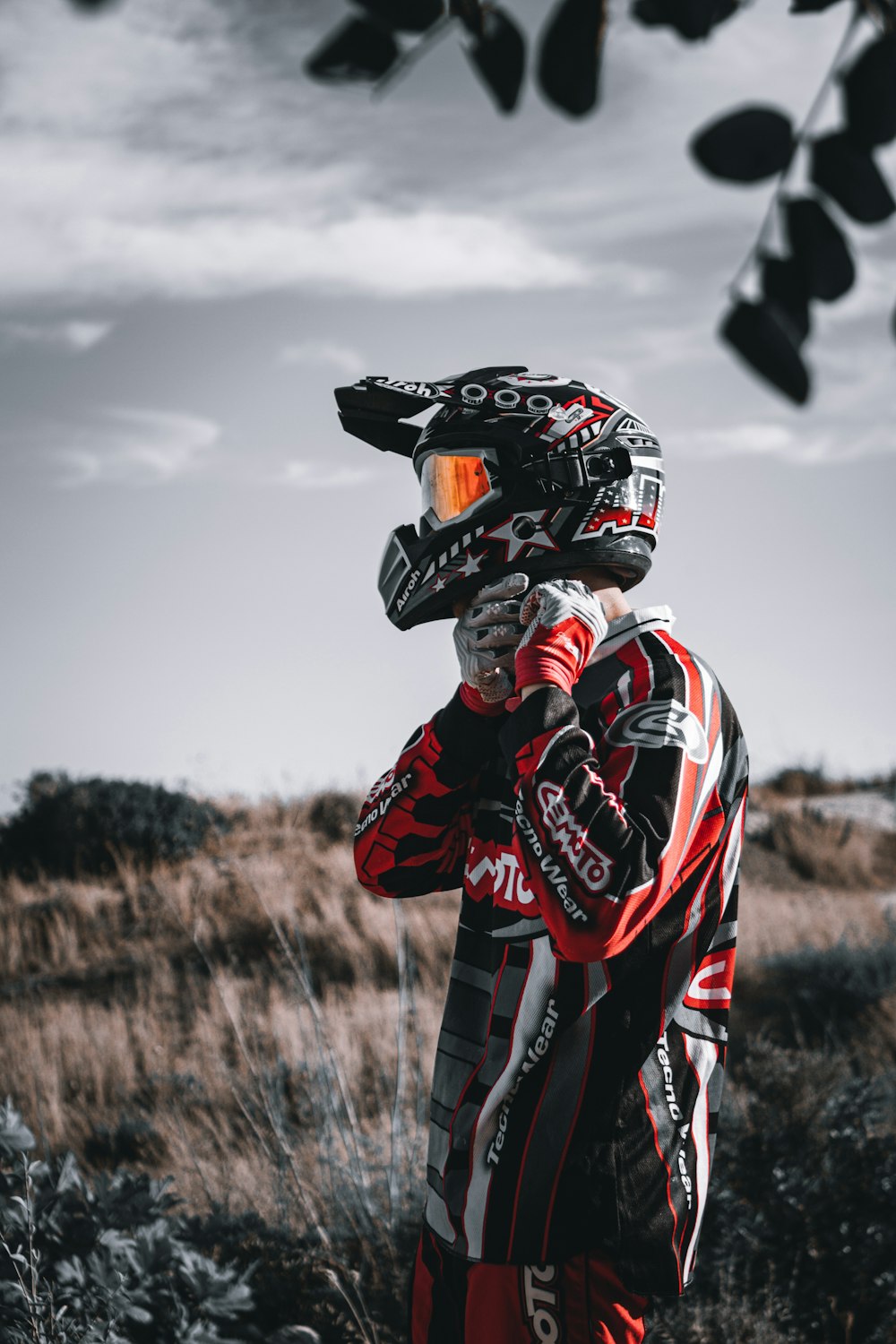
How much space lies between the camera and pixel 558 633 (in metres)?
1.93

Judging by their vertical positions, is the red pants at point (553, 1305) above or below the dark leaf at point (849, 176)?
below

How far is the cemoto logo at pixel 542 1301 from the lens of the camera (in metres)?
1.86

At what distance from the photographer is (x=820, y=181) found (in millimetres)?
868

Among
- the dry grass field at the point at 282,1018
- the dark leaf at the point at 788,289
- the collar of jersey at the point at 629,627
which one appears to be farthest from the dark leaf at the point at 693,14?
the dry grass field at the point at 282,1018

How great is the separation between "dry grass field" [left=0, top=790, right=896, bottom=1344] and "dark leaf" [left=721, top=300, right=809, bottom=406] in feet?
8.60

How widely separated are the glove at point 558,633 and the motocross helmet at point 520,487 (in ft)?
0.59

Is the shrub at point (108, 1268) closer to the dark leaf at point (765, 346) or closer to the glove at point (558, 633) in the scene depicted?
the glove at point (558, 633)

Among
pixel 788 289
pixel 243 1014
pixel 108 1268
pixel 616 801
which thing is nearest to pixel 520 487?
pixel 616 801

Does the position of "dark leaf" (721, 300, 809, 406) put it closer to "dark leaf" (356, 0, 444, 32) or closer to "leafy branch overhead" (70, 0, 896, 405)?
"leafy branch overhead" (70, 0, 896, 405)

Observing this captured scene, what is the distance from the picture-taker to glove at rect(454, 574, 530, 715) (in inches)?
82.3

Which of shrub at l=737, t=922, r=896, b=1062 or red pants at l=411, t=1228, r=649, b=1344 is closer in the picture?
red pants at l=411, t=1228, r=649, b=1344

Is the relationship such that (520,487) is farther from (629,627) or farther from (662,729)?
(662,729)

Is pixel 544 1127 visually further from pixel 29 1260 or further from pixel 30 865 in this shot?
pixel 30 865

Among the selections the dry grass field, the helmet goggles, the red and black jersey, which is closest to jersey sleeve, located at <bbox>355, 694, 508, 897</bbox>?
the red and black jersey
